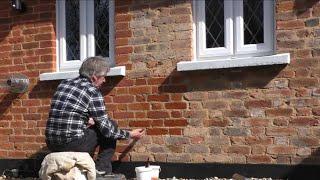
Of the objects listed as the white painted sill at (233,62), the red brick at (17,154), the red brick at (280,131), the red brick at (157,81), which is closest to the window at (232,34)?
the white painted sill at (233,62)

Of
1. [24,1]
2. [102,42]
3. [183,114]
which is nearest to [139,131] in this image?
[183,114]

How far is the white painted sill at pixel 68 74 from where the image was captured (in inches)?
285

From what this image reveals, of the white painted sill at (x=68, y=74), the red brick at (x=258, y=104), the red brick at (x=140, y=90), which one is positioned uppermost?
the white painted sill at (x=68, y=74)

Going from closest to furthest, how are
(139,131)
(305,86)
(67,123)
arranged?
1. (67,123)
2. (305,86)
3. (139,131)

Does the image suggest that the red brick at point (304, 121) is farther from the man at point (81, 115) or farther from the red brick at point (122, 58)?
the red brick at point (122, 58)

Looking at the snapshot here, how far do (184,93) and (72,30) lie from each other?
2.05m

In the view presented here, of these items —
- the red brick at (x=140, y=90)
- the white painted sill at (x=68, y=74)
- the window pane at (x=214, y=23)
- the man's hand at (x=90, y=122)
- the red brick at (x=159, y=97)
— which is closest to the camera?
the man's hand at (x=90, y=122)

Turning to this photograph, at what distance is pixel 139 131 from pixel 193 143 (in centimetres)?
69

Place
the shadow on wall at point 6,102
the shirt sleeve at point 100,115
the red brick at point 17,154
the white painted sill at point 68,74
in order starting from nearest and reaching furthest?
1. the shirt sleeve at point 100,115
2. the white painted sill at point 68,74
3. the red brick at point 17,154
4. the shadow on wall at point 6,102

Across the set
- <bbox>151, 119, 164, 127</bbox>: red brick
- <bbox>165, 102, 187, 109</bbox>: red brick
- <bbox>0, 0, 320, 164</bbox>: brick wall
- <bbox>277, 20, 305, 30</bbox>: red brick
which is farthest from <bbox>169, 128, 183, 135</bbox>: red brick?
<bbox>277, 20, 305, 30</bbox>: red brick

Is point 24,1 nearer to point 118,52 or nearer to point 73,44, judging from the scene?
point 73,44

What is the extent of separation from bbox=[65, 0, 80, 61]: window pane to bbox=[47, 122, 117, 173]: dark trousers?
82.6 inches

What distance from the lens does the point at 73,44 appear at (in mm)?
7969

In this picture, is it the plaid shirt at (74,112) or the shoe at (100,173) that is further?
the shoe at (100,173)
